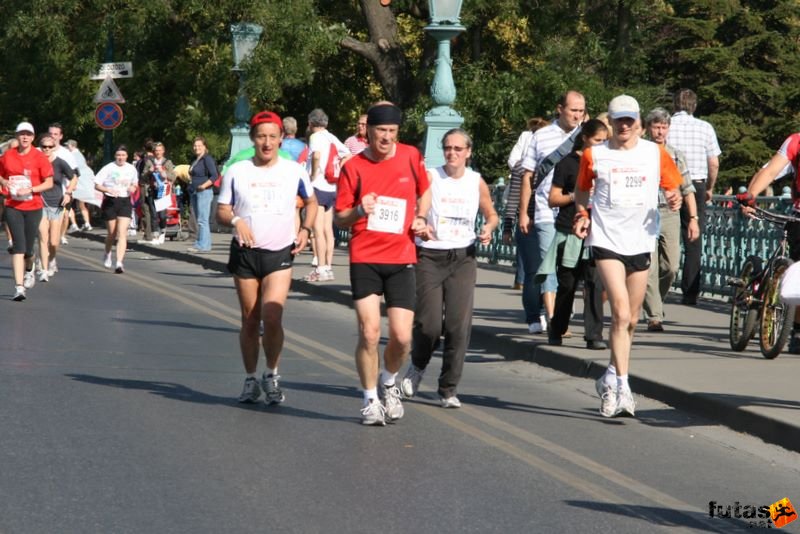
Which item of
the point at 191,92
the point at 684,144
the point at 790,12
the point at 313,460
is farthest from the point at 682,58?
the point at 313,460

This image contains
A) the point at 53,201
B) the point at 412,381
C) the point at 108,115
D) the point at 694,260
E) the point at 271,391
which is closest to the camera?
the point at 271,391

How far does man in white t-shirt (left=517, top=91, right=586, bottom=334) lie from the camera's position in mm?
12781

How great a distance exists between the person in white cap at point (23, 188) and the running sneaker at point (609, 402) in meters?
8.81

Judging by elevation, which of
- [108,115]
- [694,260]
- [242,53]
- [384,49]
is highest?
[384,49]

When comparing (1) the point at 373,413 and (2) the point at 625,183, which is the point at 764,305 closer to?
(2) the point at 625,183

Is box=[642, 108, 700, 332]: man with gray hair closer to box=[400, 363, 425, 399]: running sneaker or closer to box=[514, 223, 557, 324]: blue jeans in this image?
box=[514, 223, 557, 324]: blue jeans

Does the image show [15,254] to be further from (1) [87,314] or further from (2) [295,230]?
(2) [295,230]

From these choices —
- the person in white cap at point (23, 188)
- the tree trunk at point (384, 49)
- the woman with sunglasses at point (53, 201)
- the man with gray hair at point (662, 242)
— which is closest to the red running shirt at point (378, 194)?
the man with gray hair at point (662, 242)

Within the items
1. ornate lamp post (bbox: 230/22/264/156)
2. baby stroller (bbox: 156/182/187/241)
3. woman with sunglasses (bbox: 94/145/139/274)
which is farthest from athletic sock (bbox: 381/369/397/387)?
baby stroller (bbox: 156/182/187/241)

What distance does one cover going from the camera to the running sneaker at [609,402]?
971cm

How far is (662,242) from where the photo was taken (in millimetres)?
14219

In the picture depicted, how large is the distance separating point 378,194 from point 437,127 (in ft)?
31.3

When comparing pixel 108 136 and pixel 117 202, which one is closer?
pixel 117 202

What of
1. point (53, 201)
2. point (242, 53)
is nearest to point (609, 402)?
point (53, 201)
